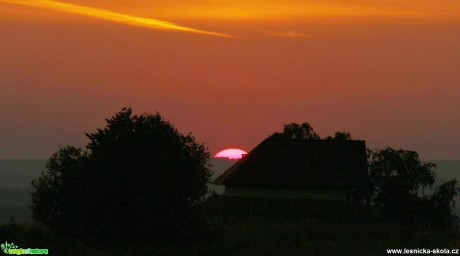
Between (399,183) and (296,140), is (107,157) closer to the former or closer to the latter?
(296,140)

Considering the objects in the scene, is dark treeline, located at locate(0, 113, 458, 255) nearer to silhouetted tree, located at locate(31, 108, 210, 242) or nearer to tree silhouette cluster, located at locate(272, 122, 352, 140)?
silhouetted tree, located at locate(31, 108, 210, 242)

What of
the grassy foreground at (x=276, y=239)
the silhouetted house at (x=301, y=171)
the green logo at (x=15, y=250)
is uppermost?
the silhouetted house at (x=301, y=171)

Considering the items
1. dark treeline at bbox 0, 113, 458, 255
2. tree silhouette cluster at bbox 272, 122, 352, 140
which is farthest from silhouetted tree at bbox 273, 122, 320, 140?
dark treeline at bbox 0, 113, 458, 255

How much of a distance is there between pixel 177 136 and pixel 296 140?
30.9m

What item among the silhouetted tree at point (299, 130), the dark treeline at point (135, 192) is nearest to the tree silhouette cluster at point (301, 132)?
the silhouetted tree at point (299, 130)

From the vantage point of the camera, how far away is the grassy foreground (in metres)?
45.2

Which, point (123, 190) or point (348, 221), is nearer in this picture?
point (123, 190)

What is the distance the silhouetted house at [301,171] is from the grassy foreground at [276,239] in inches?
154

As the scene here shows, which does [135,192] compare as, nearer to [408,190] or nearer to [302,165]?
[302,165]

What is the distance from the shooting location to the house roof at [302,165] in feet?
262

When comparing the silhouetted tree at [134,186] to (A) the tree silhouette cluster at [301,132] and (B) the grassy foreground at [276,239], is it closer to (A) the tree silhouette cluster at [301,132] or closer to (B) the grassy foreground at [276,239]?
(B) the grassy foreground at [276,239]

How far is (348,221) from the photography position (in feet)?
242

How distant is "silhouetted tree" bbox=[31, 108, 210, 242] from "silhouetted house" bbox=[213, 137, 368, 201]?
24.1 metres

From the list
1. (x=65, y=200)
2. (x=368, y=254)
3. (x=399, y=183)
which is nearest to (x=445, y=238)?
(x=368, y=254)
